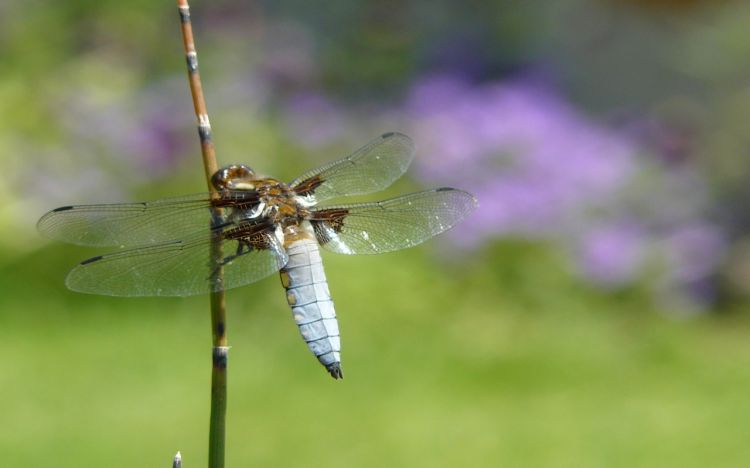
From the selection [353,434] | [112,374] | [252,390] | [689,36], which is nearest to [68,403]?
[112,374]

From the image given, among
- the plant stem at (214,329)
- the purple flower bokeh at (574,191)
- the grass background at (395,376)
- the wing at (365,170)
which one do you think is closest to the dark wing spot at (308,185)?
the wing at (365,170)

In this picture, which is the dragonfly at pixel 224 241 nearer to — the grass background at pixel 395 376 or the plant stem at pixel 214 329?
the plant stem at pixel 214 329

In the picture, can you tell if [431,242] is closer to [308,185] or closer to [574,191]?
[574,191]

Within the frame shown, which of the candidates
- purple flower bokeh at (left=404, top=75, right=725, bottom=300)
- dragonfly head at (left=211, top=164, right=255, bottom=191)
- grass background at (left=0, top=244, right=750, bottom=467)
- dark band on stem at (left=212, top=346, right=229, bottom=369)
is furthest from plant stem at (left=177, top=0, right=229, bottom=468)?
purple flower bokeh at (left=404, top=75, right=725, bottom=300)

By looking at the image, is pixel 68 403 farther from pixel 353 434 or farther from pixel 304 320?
pixel 304 320

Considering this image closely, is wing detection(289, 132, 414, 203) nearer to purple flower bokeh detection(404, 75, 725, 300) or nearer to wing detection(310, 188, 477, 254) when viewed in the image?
wing detection(310, 188, 477, 254)
